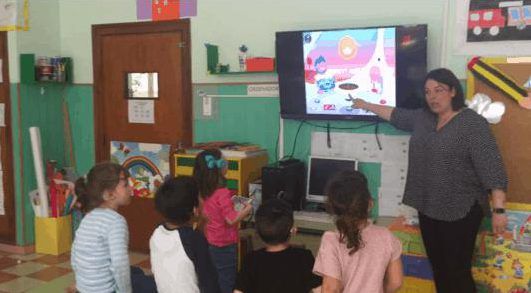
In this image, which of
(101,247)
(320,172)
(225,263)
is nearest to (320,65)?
(320,172)

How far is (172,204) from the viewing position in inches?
80.0

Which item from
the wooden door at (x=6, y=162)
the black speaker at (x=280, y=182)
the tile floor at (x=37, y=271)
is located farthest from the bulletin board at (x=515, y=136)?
the wooden door at (x=6, y=162)

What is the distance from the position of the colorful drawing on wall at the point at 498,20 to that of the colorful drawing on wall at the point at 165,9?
2.04 meters

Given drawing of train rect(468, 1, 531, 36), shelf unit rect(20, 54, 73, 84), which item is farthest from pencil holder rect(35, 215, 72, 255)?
drawing of train rect(468, 1, 531, 36)

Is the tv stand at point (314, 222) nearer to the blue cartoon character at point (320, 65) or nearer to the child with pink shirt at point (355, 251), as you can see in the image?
the blue cartoon character at point (320, 65)

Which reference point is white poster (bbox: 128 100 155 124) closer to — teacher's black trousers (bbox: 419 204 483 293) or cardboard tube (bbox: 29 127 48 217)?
cardboard tube (bbox: 29 127 48 217)

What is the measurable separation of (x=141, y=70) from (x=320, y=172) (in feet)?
5.96

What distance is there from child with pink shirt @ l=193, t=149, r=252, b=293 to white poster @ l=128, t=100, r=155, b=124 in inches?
67.5

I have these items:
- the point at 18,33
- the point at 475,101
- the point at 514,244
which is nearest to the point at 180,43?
the point at 18,33

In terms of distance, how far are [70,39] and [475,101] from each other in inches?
Answer: 137

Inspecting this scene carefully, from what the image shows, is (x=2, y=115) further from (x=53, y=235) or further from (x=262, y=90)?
(x=262, y=90)

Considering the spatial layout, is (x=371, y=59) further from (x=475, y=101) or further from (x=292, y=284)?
(x=292, y=284)

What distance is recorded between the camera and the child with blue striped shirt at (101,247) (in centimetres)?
211

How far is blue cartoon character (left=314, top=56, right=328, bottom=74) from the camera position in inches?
137
